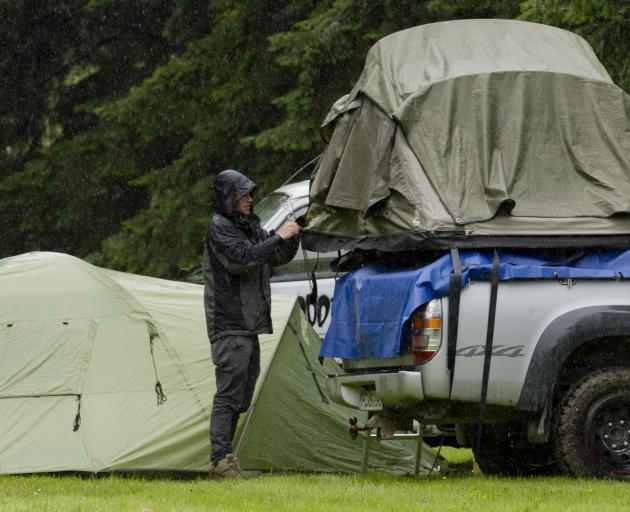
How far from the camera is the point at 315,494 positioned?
739 centimetres

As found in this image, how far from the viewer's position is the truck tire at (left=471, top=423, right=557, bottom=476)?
892cm

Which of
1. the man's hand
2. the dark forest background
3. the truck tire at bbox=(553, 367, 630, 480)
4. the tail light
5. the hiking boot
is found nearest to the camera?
the tail light

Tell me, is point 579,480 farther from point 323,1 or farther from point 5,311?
point 323,1

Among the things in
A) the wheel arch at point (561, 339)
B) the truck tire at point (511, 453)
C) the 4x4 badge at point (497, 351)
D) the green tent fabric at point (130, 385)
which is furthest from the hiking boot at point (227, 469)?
the wheel arch at point (561, 339)

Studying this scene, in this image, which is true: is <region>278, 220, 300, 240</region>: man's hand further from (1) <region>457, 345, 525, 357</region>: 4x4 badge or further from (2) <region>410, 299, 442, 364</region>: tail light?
(1) <region>457, 345, 525, 357</region>: 4x4 badge

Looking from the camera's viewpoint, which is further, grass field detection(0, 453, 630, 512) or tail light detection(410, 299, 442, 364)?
tail light detection(410, 299, 442, 364)

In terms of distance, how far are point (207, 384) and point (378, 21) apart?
933 cm

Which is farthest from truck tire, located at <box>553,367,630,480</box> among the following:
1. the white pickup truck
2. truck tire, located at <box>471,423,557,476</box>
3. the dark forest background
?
the dark forest background

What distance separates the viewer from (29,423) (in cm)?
911

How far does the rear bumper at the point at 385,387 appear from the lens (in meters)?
7.53

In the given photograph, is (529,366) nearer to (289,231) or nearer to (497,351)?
(497,351)

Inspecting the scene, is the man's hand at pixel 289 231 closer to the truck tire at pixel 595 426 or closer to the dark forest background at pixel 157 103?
the truck tire at pixel 595 426

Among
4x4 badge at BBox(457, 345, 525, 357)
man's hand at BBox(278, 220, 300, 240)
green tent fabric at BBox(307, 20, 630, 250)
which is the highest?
green tent fabric at BBox(307, 20, 630, 250)

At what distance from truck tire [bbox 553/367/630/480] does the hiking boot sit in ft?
6.78
